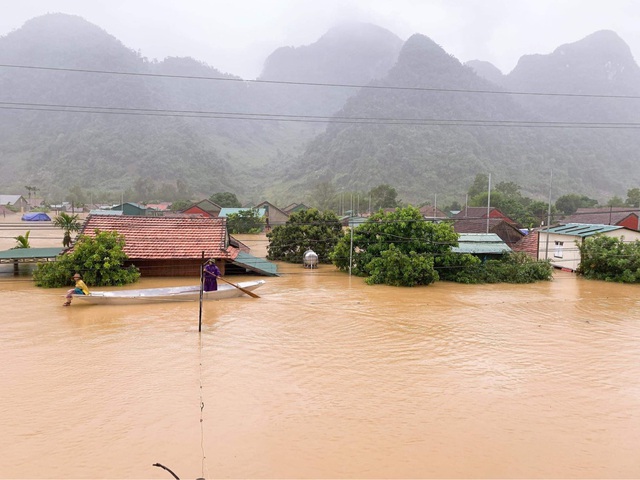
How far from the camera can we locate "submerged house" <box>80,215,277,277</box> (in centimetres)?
1956

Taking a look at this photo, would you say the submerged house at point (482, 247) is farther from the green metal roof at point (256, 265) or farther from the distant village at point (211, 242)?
the green metal roof at point (256, 265)

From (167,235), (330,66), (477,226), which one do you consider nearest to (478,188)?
(477,226)

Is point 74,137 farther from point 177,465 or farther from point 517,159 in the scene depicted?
point 177,465

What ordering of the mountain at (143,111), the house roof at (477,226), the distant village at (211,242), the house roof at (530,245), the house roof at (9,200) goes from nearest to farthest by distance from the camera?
the distant village at (211,242)
the house roof at (530,245)
the house roof at (477,226)
the house roof at (9,200)
the mountain at (143,111)

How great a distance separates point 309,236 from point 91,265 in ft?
34.5

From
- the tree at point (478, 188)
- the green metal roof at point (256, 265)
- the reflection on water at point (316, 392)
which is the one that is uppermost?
the tree at point (478, 188)

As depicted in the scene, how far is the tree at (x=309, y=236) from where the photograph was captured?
24812mm

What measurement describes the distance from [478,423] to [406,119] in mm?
90895

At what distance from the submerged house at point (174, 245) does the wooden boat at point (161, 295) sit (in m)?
2.88

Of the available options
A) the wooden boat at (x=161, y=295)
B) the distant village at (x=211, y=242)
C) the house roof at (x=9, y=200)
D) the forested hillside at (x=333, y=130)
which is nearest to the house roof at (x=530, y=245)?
the distant village at (x=211, y=242)

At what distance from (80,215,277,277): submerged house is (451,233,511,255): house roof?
27.6 feet

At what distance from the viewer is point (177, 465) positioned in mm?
6168

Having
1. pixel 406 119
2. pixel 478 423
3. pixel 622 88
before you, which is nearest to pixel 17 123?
pixel 406 119

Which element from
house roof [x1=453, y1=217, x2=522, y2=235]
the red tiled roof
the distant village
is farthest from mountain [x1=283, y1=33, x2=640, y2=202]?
the red tiled roof
